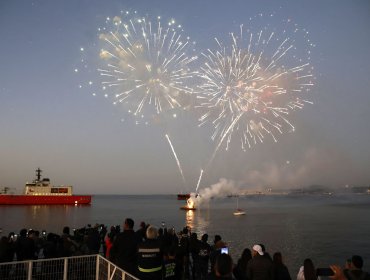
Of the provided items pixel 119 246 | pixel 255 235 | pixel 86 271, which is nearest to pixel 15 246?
pixel 86 271

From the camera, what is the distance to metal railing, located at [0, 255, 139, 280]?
307 inches

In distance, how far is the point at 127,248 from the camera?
7059 millimetres

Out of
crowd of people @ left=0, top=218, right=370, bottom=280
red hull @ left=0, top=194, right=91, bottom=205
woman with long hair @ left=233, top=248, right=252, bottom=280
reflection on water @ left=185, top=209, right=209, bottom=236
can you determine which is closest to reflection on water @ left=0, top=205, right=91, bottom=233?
red hull @ left=0, top=194, right=91, bottom=205

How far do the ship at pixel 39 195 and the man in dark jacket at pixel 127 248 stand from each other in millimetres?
101940

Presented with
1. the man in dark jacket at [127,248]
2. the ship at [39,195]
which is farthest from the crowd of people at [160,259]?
the ship at [39,195]

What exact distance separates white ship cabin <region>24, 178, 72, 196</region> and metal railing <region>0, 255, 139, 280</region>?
100430 millimetres

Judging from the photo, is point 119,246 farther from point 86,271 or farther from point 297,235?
point 297,235

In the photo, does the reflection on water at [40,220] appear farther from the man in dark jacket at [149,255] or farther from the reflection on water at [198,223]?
the man in dark jacket at [149,255]

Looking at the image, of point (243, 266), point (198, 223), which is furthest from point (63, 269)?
point (198, 223)

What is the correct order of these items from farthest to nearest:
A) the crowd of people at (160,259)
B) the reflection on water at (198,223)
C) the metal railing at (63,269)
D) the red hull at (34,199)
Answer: the red hull at (34,199) < the reflection on water at (198,223) < the metal railing at (63,269) < the crowd of people at (160,259)

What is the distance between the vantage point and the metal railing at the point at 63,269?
7799 mm

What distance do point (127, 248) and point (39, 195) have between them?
102532 mm

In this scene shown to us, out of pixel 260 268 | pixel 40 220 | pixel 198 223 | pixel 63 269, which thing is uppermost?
pixel 260 268

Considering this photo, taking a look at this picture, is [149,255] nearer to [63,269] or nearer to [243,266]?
[243,266]
